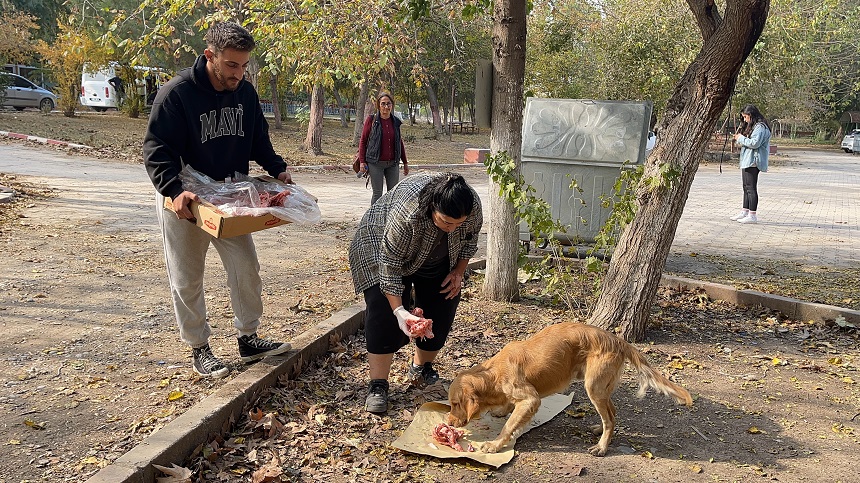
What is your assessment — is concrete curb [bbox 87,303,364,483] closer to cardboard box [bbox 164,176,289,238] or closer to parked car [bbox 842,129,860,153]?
cardboard box [bbox 164,176,289,238]

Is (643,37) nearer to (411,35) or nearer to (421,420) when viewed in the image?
(411,35)

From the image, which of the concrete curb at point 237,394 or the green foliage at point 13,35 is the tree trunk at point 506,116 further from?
the green foliage at point 13,35

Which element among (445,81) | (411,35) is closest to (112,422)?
(411,35)

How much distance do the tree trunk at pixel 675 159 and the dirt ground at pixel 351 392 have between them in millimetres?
402

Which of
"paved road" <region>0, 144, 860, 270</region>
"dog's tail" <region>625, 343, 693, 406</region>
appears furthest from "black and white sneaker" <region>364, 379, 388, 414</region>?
"paved road" <region>0, 144, 860, 270</region>

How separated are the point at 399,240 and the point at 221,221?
926 mm

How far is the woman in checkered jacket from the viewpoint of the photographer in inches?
146

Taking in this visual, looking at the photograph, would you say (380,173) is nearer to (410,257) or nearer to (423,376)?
(423,376)

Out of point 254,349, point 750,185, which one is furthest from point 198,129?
point 750,185

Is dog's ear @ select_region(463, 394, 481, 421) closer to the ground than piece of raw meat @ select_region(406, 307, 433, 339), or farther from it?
closer to the ground

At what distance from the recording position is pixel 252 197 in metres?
4.04

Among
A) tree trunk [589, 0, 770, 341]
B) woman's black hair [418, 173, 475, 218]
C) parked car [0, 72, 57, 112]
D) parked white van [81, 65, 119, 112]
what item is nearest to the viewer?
woman's black hair [418, 173, 475, 218]

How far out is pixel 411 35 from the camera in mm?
8469

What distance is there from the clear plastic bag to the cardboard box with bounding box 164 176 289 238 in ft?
0.14
